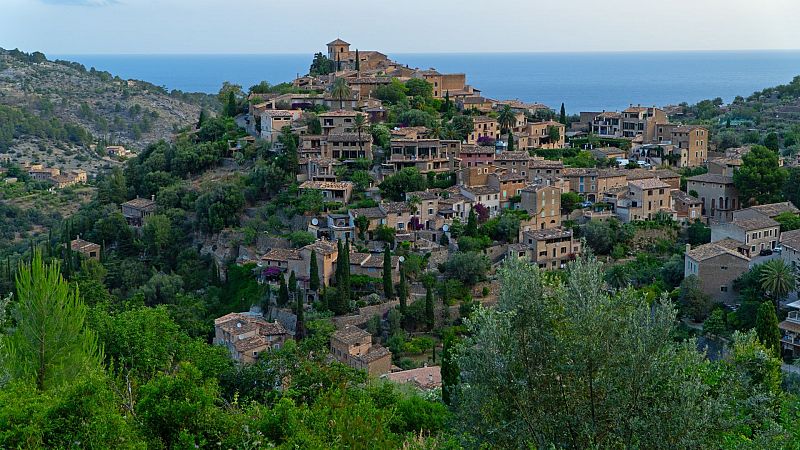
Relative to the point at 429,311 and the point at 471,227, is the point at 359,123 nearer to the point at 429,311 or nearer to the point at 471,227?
the point at 471,227

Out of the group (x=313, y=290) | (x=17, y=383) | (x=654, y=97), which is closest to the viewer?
(x=17, y=383)

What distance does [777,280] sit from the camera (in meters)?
26.2

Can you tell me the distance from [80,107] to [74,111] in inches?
→ 47.3

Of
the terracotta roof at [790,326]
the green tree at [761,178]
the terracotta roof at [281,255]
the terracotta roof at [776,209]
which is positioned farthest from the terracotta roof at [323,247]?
the green tree at [761,178]

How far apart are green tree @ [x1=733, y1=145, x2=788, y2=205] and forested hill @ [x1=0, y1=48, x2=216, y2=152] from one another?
200 ft

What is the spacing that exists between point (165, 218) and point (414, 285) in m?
11.9

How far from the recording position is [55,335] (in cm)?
1560

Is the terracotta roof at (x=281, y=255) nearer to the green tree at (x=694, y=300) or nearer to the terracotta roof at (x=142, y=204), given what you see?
the terracotta roof at (x=142, y=204)

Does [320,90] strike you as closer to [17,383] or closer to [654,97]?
[17,383]

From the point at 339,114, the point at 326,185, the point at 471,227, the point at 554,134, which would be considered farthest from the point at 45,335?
the point at 554,134

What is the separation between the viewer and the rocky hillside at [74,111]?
79.8m

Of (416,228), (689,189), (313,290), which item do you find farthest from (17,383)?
(689,189)

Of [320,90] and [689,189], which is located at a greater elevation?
[320,90]

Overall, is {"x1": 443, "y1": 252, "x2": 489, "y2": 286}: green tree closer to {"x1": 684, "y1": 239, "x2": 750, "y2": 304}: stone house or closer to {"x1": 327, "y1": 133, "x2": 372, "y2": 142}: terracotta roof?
{"x1": 684, "y1": 239, "x2": 750, "y2": 304}: stone house
